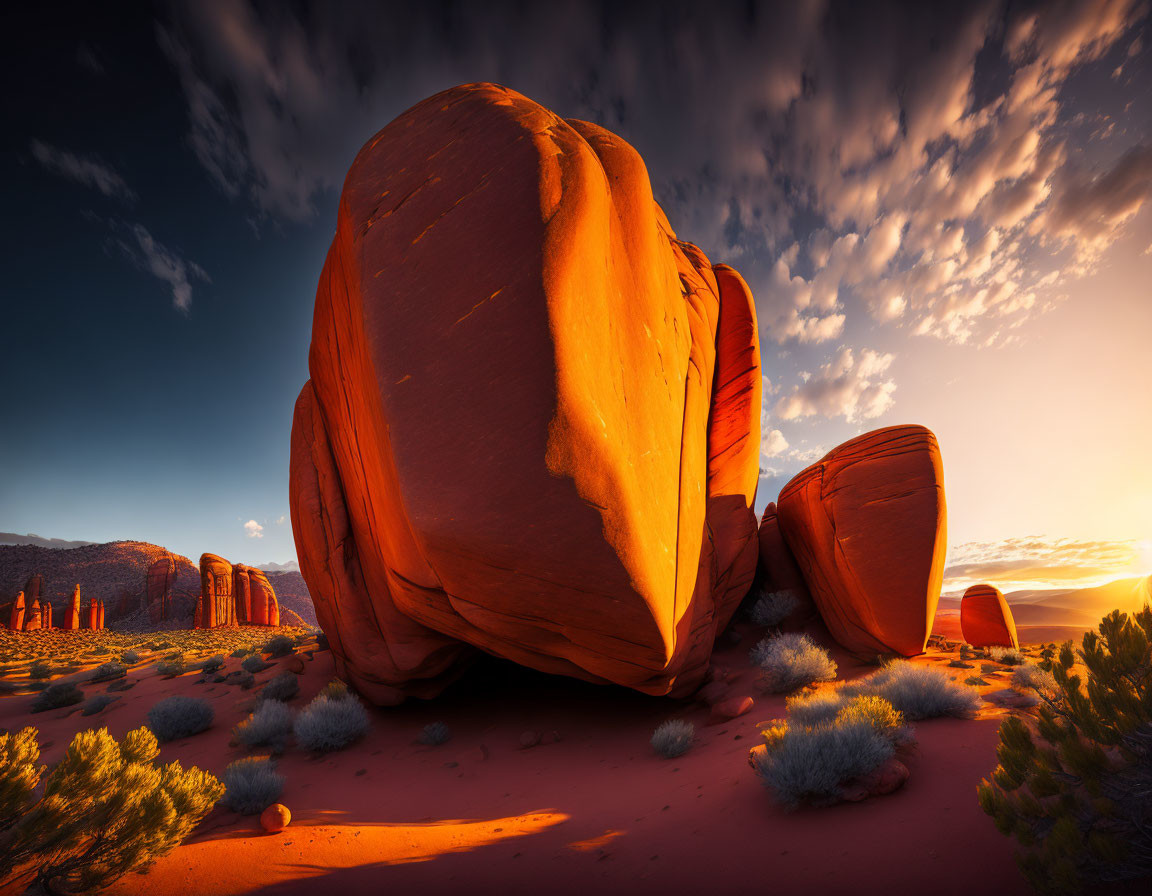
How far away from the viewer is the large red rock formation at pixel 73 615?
155ft

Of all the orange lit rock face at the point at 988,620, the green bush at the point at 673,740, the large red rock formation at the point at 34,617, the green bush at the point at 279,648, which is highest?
the large red rock formation at the point at 34,617

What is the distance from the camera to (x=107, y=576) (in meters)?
63.2

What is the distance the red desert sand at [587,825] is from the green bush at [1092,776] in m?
0.41

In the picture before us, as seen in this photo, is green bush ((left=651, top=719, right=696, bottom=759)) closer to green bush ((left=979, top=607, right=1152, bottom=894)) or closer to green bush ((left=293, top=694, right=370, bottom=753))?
green bush ((left=979, top=607, right=1152, bottom=894))

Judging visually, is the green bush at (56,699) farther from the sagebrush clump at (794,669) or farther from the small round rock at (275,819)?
the sagebrush clump at (794,669)

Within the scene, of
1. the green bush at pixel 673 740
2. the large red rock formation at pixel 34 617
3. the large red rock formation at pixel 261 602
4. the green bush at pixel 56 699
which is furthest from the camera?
the large red rock formation at pixel 261 602

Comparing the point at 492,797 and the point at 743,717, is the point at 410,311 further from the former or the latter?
the point at 743,717

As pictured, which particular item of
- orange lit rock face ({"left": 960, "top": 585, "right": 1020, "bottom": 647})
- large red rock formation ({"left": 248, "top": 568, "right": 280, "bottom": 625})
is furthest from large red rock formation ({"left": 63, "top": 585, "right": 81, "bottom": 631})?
orange lit rock face ({"left": 960, "top": 585, "right": 1020, "bottom": 647})

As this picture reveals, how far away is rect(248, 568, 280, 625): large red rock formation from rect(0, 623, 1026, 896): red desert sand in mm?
54076

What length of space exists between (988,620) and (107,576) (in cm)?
9537

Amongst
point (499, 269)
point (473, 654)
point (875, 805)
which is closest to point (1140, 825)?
point (875, 805)

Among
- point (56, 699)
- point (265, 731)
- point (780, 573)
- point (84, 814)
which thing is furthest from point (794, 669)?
point (56, 699)

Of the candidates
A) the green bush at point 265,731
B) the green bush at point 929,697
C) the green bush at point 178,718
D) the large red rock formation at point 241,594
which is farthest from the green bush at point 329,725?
the large red rock formation at point 241,594

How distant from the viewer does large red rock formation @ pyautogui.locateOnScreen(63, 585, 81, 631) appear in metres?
47.2
